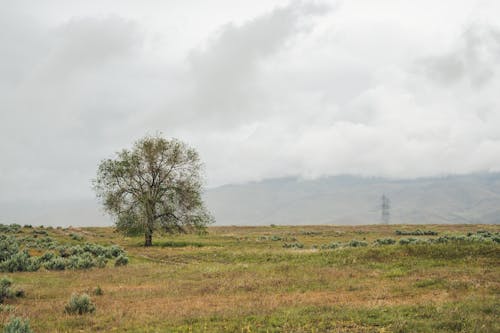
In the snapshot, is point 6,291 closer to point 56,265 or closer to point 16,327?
point 16,327

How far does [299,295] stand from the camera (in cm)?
1792

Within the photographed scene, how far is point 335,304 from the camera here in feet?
50.8

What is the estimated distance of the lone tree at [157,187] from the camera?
5709cm

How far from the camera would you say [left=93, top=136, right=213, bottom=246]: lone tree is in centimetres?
5709

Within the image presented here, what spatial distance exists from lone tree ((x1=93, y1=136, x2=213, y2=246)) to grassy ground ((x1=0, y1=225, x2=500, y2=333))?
87.9 feet

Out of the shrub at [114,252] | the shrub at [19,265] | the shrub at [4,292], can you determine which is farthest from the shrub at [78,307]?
the shrub at [114,252]

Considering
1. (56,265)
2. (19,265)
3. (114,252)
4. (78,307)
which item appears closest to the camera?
(78,307)

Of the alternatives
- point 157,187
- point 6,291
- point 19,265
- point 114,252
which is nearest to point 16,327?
point 6,291

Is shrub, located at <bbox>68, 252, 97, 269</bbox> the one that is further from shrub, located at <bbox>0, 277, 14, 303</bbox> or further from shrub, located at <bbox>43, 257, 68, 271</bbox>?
shrub, located at <bbox>0, 277, 14, 303</bbox>

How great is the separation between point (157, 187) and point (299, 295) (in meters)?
42.7

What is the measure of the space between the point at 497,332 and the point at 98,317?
12448 millimetres

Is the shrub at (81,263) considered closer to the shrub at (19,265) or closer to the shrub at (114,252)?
the shrub at (19,265)

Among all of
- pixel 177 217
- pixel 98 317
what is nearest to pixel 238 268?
pixel 98 317

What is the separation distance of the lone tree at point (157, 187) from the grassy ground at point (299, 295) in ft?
87.9
